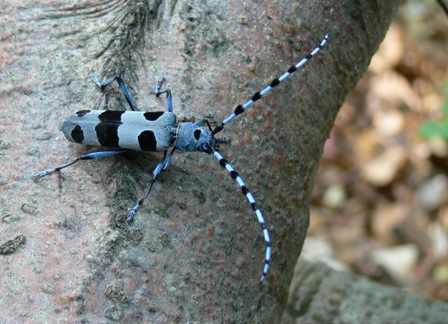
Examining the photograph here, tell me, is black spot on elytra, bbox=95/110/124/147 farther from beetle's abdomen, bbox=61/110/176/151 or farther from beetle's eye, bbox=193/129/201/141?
beetle's eye, bbox=193/129/201/141

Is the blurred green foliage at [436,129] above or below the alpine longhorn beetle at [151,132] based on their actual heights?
above

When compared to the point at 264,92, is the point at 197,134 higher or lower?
lower

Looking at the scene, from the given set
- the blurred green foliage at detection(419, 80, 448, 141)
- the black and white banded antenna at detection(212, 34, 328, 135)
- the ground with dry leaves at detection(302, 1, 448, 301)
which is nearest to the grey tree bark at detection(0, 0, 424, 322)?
the black and white banded antenna at detection(212, 34, 328, 135)

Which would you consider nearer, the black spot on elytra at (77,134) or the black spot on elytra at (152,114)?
the black spot on elytra at (77,134)

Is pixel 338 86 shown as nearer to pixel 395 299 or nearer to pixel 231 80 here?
pixel 231 80

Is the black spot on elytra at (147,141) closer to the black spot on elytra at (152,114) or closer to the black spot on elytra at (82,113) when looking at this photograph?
the black spot on elytra at (152,114)

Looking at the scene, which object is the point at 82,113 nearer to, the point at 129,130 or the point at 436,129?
the point at 129,130

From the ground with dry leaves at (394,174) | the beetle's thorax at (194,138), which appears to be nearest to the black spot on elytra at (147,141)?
the beetle's thorax at (194,138)

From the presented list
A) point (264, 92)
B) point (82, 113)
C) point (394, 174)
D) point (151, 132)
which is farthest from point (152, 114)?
point (394, 174)
